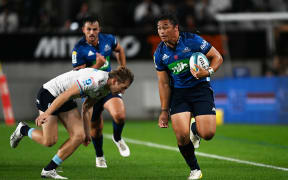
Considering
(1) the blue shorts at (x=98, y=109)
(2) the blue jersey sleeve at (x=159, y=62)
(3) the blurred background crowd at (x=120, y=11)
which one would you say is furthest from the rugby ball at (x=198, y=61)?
(3) the blurred background crowd at (x=120, y=11)

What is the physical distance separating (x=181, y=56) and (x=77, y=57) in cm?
237

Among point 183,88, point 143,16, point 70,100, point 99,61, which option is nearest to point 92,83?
point 70,100

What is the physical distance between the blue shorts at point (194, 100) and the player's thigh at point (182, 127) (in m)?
0.10

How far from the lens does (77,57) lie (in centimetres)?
1038

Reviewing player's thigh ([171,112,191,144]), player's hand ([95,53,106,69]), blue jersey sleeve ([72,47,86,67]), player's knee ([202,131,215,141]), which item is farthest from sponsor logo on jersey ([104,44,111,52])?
player's knee ([202,131,215,141])

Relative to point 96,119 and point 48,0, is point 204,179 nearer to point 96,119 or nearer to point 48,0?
point 96,119

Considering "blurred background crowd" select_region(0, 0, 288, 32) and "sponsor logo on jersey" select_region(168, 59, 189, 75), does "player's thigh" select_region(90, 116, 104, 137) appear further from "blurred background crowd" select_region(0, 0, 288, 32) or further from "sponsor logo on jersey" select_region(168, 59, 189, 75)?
"blurred background crowd" select_region(0, 0, 288, 32)

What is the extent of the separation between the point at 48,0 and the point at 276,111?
8.59 metres

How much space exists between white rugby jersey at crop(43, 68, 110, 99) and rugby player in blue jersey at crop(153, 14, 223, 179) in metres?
0.92

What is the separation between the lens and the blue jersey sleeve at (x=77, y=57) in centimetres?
1035

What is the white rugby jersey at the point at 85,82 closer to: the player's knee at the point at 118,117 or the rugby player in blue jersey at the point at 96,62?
the rugby player in blue jersey at the point at 96,62

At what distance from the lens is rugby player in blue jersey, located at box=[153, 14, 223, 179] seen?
8398 millimetres

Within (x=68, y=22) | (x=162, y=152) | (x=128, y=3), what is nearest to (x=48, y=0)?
(x=68, y=22)

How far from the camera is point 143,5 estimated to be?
2181 cm
